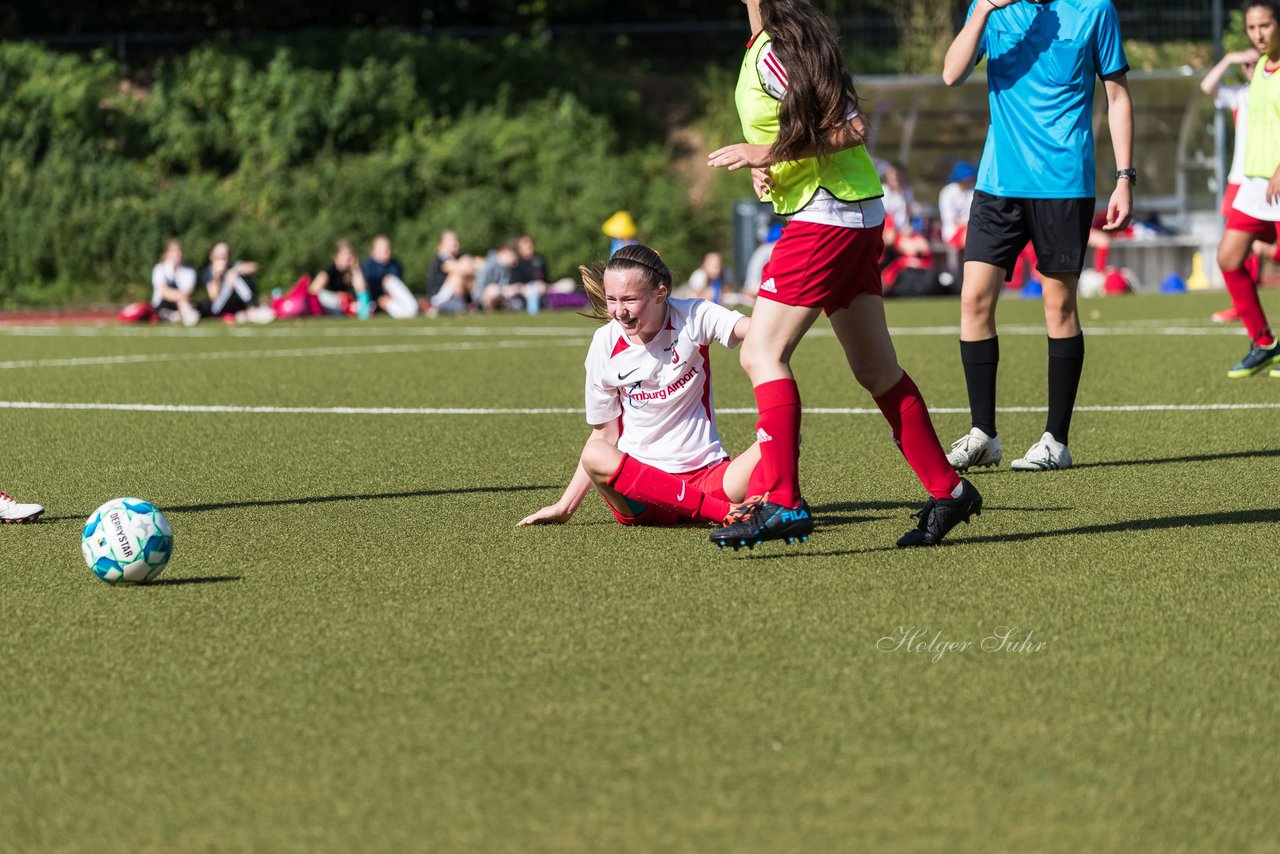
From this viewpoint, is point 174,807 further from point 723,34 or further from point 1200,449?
point 723,34

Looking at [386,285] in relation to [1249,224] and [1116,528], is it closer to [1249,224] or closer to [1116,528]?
[1249,224]

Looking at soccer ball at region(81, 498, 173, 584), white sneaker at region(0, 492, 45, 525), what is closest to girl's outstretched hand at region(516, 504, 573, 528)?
soccer ball at region(81, 498, 173, 584)

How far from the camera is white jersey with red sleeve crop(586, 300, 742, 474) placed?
5.84 meters

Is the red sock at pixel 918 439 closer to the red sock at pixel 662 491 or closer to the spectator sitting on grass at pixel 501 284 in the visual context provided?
the red sock at pixel 662 491

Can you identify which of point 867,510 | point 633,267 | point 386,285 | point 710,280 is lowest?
point 710,280

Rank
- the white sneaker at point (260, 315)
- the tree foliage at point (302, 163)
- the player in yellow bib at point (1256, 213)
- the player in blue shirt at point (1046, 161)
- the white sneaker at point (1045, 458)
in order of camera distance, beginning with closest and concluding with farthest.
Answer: the white sneaker at point (1045, 458)
the player in blue shirt at point (1046, 161)
the player in yellow bib at point (1256, 213)
the white sneaker at point (260, 315)
the tree foliage at point (302, 163)

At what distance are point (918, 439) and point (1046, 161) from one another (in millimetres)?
2349

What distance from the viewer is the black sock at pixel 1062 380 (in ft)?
24.0

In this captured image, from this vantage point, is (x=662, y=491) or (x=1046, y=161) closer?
(x=662, y=491)

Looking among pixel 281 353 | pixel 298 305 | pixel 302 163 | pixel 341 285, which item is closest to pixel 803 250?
pixel 281 353

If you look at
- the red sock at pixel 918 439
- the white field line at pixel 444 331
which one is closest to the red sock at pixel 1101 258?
the white field line at pixel 444 331

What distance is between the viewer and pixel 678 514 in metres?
5.88

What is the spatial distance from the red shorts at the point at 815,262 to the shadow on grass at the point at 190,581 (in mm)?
1745

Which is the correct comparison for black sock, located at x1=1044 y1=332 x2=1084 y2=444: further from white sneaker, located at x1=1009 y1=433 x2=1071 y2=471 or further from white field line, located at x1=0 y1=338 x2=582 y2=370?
white field line, located at x1=0 y1=338 x2=582 y2=370
